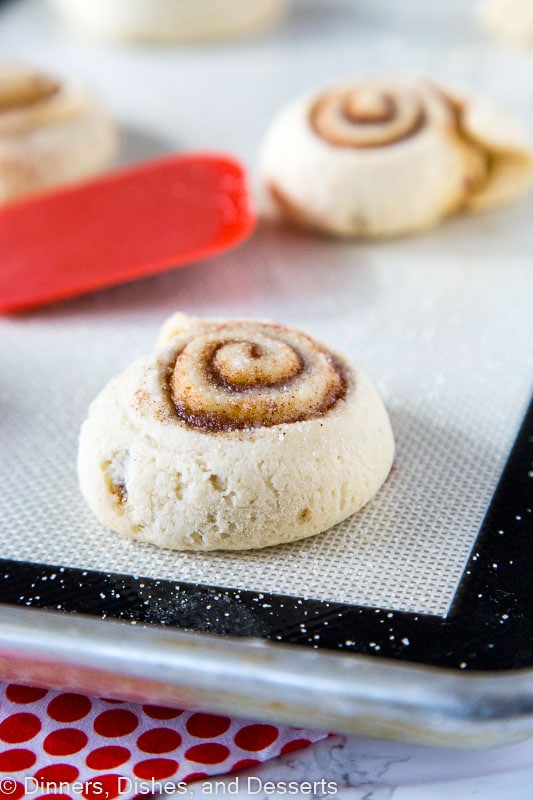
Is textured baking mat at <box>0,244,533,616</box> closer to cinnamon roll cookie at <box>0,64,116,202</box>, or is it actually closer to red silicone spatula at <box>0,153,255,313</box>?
red silicone spatula at <box>0,153,255,313</box>

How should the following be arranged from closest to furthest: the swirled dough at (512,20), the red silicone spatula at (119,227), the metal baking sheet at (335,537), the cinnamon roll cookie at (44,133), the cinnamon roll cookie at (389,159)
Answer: the metal baking sheet at (335,537) → the red silicone spatula at (119,227) → the cinnamon roll cookie at (389,159) → the cinnamon roll cookie at (44,133) → the swirled dough at (512,20)

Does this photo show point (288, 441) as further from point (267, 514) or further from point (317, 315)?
point (317, 315)

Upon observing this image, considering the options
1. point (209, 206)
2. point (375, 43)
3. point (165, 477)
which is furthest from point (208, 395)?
point (375, 43)

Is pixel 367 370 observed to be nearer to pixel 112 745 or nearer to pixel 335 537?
pixel 335 537

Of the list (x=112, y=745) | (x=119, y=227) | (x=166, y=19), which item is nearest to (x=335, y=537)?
(x=112, y=745)

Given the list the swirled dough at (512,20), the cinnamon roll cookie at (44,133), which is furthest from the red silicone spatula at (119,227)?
the swirled dough at (512,20)

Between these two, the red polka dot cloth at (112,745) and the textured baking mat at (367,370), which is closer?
the red polka dot cloth at (112,745)

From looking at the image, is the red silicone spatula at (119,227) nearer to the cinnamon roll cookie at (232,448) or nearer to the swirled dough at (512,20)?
the cinnamon roll cookie at (232,448)

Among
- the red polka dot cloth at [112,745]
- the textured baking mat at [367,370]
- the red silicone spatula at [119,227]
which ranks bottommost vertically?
the red polka dot cloth at [112,745]
